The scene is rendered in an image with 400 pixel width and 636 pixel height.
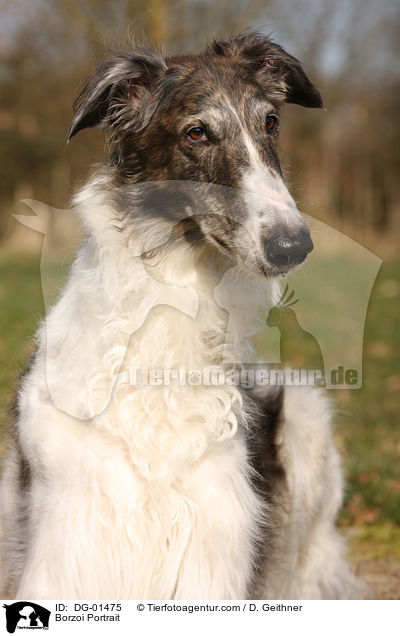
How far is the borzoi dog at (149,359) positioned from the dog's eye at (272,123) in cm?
2

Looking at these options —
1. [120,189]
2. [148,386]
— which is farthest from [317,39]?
[148,386]

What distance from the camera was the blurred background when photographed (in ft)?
13.9

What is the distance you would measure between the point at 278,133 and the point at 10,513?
7.01ft

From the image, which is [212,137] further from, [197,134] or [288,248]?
[288,248]

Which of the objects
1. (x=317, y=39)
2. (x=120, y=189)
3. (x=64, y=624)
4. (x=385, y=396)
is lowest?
(x=64, y=624)

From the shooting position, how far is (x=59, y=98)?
25.3ft

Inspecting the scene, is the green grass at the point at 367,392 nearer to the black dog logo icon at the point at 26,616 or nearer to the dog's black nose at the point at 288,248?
the black dog logo icon at the point at 26,616

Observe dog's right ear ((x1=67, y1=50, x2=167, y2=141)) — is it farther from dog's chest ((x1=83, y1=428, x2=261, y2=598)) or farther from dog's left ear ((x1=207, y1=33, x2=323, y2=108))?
A: dog's chest ((x1=83, y1=428, x2=261, y2=598))

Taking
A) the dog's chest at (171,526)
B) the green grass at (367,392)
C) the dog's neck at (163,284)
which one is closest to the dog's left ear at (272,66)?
the dog's neck at (163,284)

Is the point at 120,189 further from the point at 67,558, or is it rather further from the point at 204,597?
the point at 204,597

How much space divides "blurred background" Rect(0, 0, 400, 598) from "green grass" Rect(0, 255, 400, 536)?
0.02 meters

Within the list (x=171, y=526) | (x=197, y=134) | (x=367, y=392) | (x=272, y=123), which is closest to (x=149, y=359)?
(x=171, y=526)

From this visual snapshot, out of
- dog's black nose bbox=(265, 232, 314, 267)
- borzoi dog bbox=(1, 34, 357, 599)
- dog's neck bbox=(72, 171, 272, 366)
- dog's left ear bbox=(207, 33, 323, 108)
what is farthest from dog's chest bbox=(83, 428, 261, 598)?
dog's left ear bbox=(207, 33, 323, 108)

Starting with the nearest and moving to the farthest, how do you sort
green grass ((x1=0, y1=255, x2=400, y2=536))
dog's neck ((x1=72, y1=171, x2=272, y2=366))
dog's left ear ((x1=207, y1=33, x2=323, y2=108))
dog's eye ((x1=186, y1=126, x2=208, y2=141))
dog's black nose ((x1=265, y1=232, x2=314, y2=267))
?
dog's black nose ((x1=265, y1=232, x2=314, y2=267)) < dog's eye ((x1=186, y1=126, x2=208, y2=141)) < dog's neck ((x1=72, y1=171, x2=272, y2=366)) < dog's left ear ((x1=207, y1=33, x2=323, y2=108)) < green grass ((x1=0, y1=255, x2=400, y2=536))
